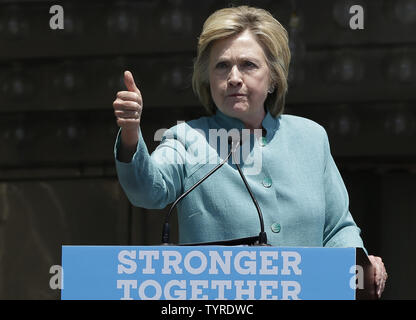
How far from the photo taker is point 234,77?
1.95 meters

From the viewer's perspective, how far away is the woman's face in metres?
1.97

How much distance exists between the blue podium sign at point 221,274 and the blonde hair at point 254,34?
570mm

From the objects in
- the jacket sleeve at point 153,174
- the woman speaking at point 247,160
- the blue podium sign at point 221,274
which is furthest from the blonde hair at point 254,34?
the blue podium sign at point 221,274

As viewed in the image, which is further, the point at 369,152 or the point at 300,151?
the point at 369,152

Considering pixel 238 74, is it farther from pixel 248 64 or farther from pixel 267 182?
pixel 267 182

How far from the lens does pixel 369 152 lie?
14.1 ft

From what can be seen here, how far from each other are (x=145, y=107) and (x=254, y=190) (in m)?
2.52

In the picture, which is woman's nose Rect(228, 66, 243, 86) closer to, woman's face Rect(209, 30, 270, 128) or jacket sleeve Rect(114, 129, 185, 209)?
woman's face Rect(209, 30, 270, 128)

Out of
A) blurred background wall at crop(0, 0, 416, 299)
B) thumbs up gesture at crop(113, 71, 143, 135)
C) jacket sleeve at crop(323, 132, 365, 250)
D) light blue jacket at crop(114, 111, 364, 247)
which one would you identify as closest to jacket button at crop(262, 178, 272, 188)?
light blue jacket at crop(114, 111, 364, 247)

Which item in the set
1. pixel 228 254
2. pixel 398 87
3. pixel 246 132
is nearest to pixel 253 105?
pixel 246 132

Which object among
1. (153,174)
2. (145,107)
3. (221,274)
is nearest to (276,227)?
(153,174)

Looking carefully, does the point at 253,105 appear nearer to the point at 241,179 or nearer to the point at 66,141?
the point at 241,179
